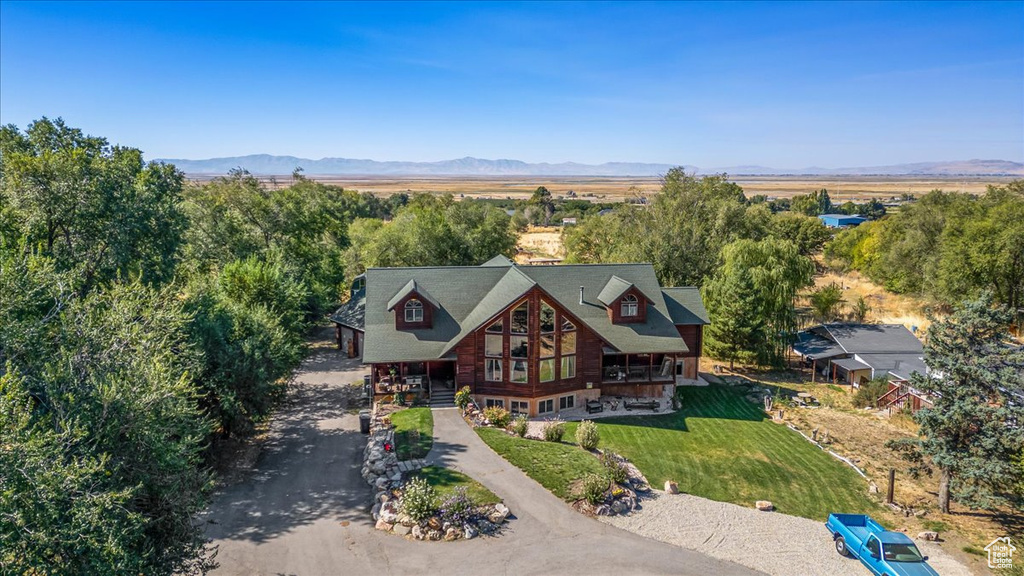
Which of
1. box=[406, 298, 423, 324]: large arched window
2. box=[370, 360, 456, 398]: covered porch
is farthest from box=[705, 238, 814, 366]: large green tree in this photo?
box=[406, 298, 423, 324]: large arched window

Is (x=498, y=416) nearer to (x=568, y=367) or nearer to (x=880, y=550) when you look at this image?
(x=568, y=367)

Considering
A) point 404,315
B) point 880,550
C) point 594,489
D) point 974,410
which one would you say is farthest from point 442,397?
point 974,410

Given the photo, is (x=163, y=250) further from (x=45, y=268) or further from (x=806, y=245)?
(x=806, y=245)

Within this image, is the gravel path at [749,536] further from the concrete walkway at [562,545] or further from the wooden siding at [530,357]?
the wooden siding at [530,357]

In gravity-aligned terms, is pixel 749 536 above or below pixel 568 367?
below

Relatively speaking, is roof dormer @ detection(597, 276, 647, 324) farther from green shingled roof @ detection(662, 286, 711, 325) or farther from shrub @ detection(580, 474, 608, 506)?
shrub @ detection(580, 474, 608, 506)

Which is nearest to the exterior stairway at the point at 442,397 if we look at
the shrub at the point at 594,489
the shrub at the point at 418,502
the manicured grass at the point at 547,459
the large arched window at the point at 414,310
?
the manicured grass at the point at 547,459

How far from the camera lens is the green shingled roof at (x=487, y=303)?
2645 cm

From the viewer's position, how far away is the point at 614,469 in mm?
19562

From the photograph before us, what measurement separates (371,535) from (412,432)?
Answer: 21.3ft

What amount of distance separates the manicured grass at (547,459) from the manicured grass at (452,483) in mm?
2154

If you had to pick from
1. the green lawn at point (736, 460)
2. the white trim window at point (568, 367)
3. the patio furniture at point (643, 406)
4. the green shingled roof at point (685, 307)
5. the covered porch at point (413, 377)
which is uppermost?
the green shingled roof at point (685, 307)

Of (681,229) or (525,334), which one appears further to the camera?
(681,229)

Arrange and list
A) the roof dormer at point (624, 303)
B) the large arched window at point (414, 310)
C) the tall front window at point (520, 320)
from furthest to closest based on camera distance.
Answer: the roof dormer at point (624, 303) < the large arched window at point (414, 310) < the tall front window at point (520, 320)
